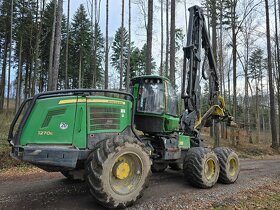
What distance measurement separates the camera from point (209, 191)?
7285 mm

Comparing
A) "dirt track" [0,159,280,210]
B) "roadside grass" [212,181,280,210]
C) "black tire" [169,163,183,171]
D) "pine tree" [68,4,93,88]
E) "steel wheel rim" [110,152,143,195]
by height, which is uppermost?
"pine tree" [68,4,93,88]

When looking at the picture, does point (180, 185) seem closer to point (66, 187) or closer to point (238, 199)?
point (238, 199)

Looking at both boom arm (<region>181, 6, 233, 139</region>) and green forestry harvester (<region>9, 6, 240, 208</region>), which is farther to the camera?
boom arm (<region>181, 6, 233, 139</region>)

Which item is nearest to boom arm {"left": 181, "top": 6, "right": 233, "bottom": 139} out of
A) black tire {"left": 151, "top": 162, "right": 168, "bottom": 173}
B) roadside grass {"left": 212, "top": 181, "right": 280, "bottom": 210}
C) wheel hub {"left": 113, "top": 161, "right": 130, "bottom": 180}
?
black tire {"left": 151, "top": 162, "right": 168, "bottom": 173}

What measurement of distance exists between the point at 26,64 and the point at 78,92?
32.8 m

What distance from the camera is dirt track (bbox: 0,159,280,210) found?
18.7ft

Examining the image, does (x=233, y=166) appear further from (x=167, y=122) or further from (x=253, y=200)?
(x=167, y=122)

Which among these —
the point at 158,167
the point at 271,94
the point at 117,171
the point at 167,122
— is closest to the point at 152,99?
the point at 167,122

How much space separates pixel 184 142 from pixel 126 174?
2.89 metres

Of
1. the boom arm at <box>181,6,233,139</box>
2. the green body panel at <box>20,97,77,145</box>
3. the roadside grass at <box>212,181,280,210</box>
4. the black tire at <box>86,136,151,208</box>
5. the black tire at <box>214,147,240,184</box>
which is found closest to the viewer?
the black tire at <box>86,136,151,208</box>

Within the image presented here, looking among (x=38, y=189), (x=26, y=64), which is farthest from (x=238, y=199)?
(x=26, y=64)

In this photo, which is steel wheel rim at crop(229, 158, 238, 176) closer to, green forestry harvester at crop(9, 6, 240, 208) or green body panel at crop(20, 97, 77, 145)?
green forestry harvester at crop(9, 6, 240, 208)

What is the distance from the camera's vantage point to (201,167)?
739cm

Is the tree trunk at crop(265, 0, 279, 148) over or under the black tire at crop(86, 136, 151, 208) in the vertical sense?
over
